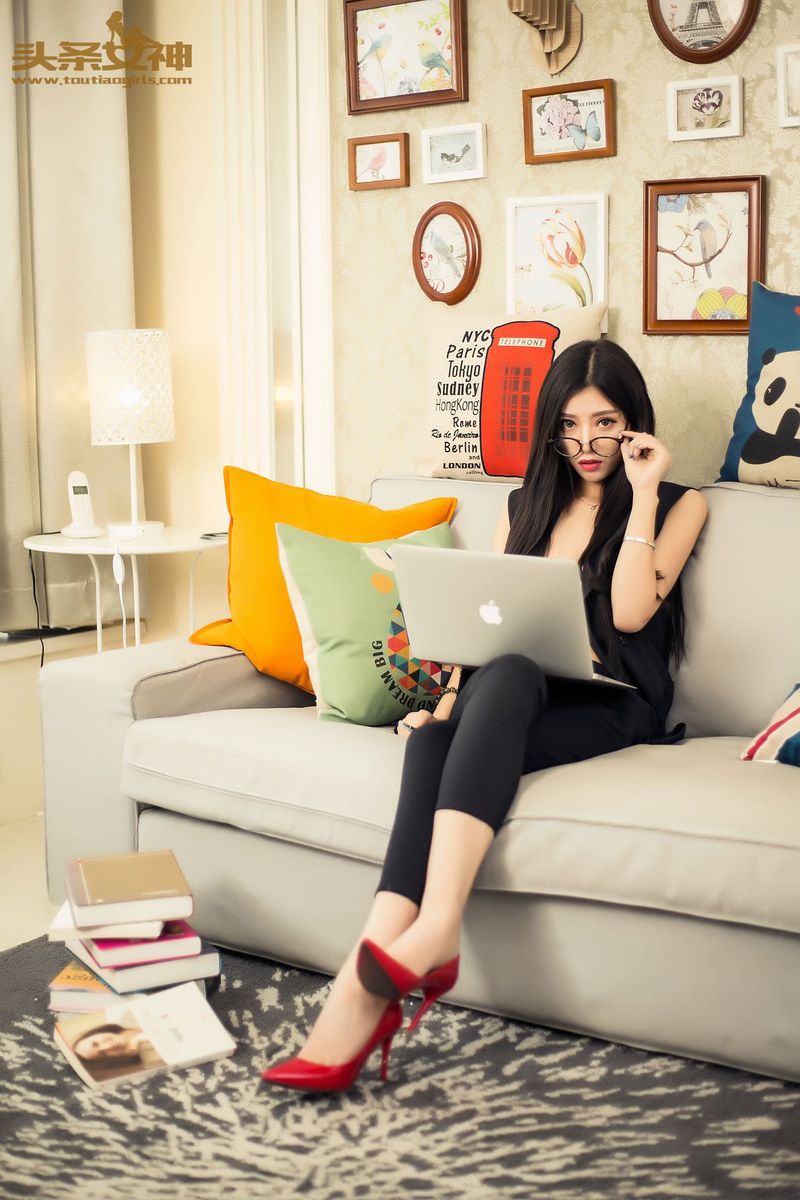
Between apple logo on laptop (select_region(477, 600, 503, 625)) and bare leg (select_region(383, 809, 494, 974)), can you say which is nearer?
bare leg (select_region(383, 809, 494, 974))

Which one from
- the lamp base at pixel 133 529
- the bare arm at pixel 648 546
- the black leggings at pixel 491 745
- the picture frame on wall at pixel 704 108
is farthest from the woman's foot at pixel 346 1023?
the picture frame on wall at pixel 704 108

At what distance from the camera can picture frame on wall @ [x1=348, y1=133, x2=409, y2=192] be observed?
9.85ft

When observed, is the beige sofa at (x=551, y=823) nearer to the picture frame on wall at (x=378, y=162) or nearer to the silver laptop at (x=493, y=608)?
the silver laptop at (x=493, y=608)

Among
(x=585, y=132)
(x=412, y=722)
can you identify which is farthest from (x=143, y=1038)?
(x=585, y=132)

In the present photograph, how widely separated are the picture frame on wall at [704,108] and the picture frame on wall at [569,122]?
14 centimetres

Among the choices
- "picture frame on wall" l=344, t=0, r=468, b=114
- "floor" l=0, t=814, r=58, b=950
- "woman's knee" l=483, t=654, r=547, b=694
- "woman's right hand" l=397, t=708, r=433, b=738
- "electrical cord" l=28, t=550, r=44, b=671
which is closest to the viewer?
"woman's knee" l=483, t=654, r=547, b=694

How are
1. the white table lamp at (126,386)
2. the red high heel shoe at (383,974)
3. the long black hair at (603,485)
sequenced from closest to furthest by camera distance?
the red high heel shoe at (383,974), the long black hair at (603,485), the white table lamp at (126,386)

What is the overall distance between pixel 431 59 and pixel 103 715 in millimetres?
1663

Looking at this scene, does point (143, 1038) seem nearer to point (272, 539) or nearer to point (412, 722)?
point (412, 722)

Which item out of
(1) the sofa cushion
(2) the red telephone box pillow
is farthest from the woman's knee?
(2) the red telephone box pillow

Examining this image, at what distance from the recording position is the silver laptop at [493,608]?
1863mm

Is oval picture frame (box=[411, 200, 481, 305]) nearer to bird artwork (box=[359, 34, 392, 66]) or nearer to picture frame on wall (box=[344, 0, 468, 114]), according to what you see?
picture frame on wall (box=[344, 0, 468, 114])

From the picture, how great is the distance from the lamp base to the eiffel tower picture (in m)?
1.64

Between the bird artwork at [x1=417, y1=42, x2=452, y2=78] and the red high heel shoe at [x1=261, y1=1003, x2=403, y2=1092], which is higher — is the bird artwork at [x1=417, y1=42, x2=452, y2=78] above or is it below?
above
